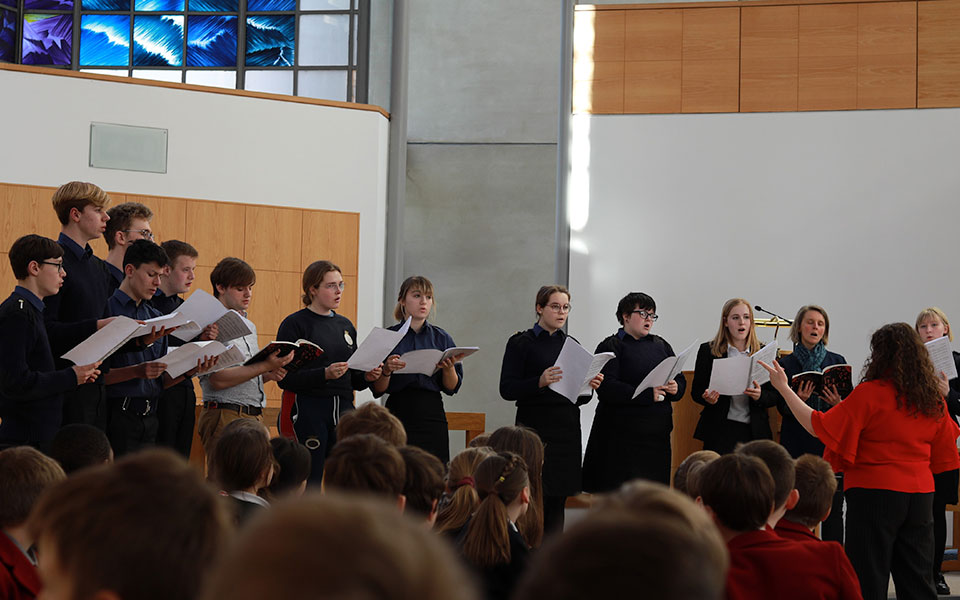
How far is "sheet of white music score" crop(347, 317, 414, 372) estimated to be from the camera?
434 centimetres

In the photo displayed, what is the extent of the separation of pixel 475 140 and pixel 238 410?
17.5 ft

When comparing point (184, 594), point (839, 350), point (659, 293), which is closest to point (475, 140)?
point (659, 293)

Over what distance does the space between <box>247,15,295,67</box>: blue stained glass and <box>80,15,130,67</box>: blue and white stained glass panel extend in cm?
114

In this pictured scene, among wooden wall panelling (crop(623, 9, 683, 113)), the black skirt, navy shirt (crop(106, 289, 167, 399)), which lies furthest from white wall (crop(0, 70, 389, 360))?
navy shirt (crop(106, 289, 167, 399))

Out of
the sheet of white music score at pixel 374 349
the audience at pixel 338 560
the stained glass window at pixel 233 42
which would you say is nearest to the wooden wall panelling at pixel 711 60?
the stained glass window at pixel 233 42

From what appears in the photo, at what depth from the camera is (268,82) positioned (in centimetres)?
906

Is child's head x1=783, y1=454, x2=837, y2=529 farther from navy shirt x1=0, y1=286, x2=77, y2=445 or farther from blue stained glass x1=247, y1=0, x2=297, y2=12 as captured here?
blue stained glass x1=247, y1=0, x2=297, y2=12

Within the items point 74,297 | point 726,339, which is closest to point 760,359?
point 726,339

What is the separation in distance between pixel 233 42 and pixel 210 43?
8.4 inches

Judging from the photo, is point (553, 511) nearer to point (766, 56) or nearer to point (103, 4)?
point (766, 56)

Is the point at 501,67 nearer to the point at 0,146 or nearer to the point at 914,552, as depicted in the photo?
the point at 0,146

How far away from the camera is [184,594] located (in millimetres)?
840

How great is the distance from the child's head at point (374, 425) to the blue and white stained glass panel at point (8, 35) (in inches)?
281

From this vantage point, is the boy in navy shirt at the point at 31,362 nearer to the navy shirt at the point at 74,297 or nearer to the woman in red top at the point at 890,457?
the navy shirt at the point at 74,297
